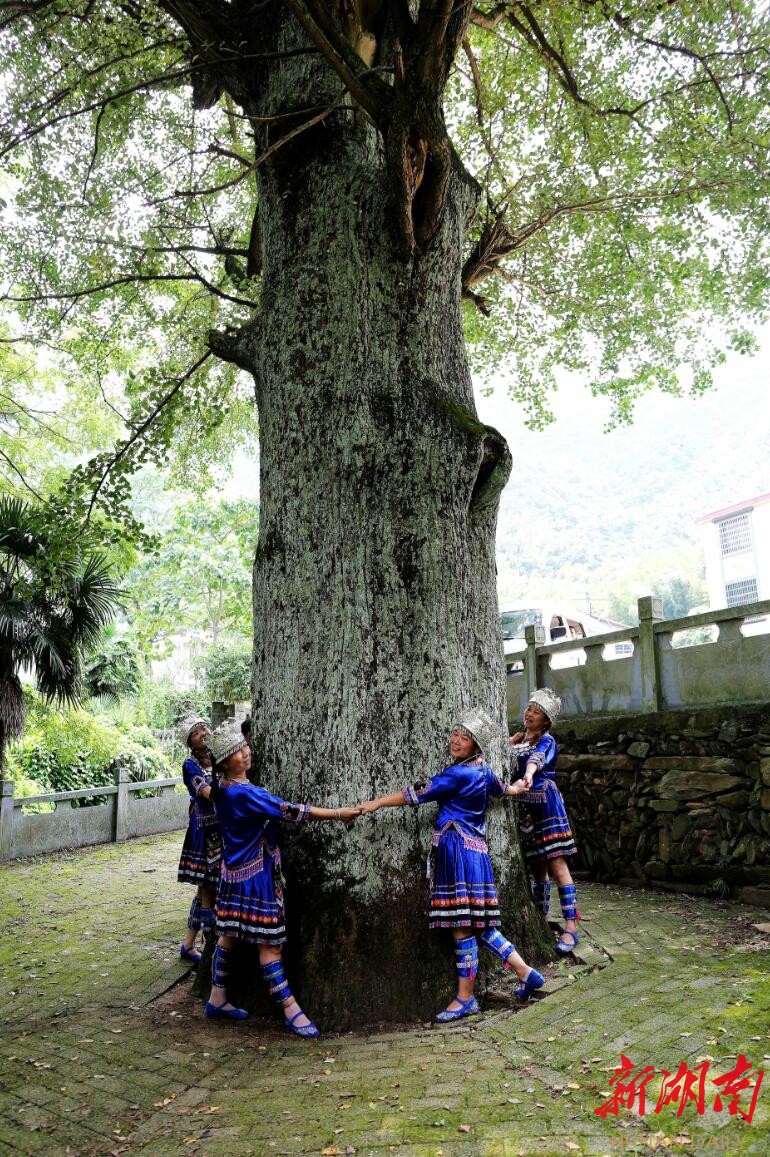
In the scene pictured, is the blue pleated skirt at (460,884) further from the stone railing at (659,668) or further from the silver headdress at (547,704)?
the stone railing at (659,668)

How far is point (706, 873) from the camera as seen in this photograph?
738cm

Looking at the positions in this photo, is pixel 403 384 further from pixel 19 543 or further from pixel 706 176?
pixel 19 543

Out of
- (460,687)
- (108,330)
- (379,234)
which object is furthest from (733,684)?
(108,330)

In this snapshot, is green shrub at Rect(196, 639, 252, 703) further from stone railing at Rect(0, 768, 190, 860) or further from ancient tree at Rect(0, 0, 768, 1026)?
ancient tree at Rect(0, 0, 768, 1026)

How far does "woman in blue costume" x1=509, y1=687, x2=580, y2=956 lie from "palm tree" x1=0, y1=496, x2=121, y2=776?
675 cm

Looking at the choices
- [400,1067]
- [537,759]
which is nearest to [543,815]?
[537,759]

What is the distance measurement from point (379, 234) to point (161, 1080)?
508cm

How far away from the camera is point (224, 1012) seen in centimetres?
463

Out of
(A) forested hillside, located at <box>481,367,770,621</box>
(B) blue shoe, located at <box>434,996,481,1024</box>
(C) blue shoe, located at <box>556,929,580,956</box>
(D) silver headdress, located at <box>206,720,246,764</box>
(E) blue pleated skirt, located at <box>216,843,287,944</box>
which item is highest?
(A) forested hillside, located at <box>481,367,770,621</box>

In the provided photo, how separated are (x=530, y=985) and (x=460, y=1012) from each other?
1.36 ft

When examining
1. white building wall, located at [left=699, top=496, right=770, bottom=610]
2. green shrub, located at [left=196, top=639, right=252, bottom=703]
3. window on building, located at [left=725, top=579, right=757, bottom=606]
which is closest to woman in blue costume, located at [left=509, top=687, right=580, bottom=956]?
green shrub, located at [left=196, top=639, right=252, bottom=703]

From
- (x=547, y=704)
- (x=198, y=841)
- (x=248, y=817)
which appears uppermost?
(x=547, y=704)

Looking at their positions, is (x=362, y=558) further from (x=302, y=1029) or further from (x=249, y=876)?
(x=302, y=1029)

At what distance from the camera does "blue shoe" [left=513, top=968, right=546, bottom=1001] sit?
4441 millimetres
